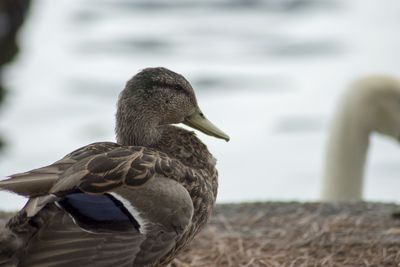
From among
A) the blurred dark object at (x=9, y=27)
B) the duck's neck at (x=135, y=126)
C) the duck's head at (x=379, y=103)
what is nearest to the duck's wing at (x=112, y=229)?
the duck's neck at (x=135, y=126)

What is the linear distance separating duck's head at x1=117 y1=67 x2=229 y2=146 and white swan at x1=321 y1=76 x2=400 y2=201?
4071mm

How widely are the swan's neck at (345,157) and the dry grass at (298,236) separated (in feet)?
8.32

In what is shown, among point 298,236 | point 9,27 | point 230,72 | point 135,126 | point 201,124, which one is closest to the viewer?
point 135,126

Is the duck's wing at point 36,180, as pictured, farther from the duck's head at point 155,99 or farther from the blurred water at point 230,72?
the blurred water at point 230,72

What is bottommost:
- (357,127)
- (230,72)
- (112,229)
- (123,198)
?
(112,229)

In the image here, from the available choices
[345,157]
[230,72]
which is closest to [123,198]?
[345,157]

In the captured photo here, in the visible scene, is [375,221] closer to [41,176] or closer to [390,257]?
[390,257]

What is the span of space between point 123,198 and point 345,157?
5.16 metres

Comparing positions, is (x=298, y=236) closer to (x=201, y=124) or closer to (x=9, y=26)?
(x=201, y=124)

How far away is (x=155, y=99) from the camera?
5449 mm

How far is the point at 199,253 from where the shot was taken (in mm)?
5996

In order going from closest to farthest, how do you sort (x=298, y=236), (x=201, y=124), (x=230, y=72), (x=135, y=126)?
(x=135, y=126) → (x=201, y=124) → (x=298, y=236) → (x=230, y=72)

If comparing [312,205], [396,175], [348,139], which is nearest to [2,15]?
[396,175]

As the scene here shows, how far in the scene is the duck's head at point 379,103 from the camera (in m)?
9.80
